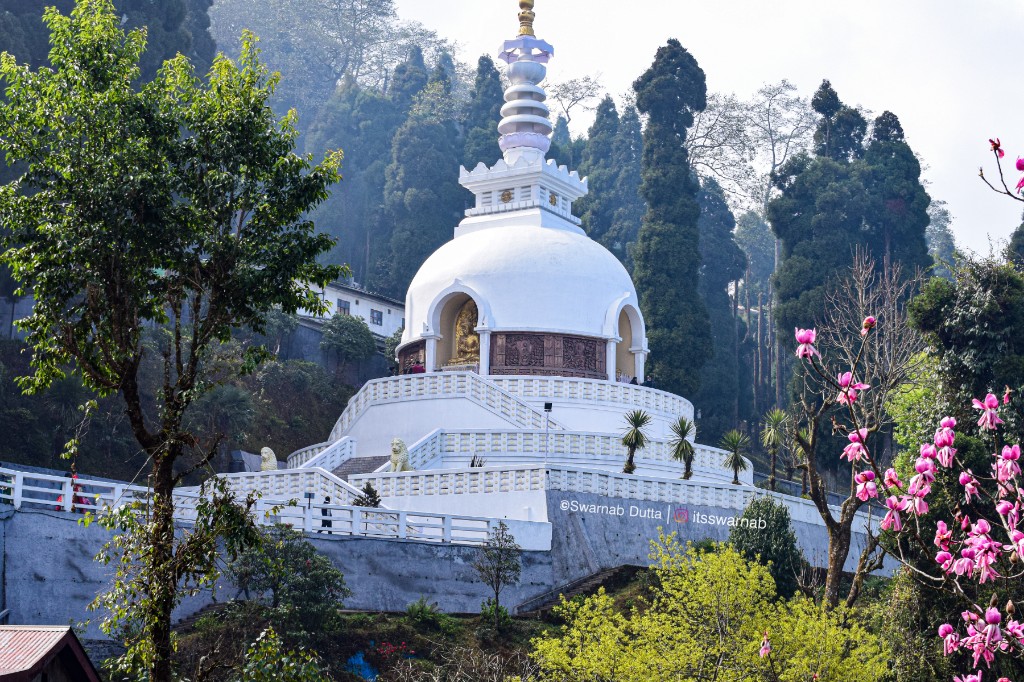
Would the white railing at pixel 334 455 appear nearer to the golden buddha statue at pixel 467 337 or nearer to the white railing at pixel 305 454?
the white railing at pixel 305 454

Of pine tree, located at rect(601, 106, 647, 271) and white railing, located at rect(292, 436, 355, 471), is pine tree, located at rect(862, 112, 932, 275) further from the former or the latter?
white railing, located at rect(292, 436, 355, 471)

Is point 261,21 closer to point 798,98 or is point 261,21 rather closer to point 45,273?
point 798,98

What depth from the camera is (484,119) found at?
81.9 metres

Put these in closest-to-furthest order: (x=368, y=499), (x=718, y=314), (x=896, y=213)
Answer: (x=368, y=499), (x=896, y=213), (x=718, y=314)

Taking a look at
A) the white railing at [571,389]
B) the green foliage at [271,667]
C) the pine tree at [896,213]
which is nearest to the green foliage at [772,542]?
the white railing at [571,389]

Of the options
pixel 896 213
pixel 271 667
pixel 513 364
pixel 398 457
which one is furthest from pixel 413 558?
pixel 896 213

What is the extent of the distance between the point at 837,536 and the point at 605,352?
88.3 ft

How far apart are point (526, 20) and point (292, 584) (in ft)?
113

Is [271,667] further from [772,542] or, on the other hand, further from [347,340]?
[347,340]

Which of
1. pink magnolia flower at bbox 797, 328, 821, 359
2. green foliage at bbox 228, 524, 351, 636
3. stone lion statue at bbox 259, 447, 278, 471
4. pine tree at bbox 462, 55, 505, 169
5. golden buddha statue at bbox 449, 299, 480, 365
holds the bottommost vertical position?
green foliage at bbox 228, 524, 351, 636

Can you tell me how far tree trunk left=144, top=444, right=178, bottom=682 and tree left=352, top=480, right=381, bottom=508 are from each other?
18059mm

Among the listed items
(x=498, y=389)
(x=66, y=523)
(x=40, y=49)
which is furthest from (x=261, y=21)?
(x=66, y=523)

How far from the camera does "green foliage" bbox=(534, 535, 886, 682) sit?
2441 cm

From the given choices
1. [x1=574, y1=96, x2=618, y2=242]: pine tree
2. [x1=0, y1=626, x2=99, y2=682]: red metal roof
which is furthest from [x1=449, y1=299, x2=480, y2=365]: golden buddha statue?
[x1=0, y1=626, x2=99, y2=682]: red metal roof
